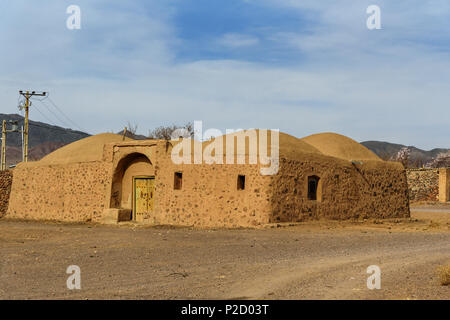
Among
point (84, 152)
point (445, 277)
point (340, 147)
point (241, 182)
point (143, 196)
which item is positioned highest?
point (340, 147)

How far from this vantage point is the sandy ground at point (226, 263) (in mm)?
7547

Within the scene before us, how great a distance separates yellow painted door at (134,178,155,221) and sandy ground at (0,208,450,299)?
509 cm

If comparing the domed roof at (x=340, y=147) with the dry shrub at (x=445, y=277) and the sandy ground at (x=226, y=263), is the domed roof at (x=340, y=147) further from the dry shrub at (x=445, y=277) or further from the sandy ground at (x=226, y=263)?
the dry shrub at (x=445, y=277)

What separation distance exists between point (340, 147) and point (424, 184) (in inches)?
772

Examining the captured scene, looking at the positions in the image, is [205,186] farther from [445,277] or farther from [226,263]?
[445,277]

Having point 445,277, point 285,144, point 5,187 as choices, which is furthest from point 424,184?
point 445,277

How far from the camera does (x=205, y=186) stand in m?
19.6

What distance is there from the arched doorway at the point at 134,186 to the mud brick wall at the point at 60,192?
1.71 feet

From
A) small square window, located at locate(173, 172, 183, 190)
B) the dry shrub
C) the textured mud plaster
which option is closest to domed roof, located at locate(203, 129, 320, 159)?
small square window, located at locate(173, 172, 183, 190)

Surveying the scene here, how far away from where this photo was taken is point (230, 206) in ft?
62.3

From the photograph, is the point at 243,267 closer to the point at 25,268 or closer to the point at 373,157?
the point at 25,268

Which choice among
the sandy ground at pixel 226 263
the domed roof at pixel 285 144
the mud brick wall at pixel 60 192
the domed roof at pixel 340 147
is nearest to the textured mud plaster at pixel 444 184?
the domed roof at pixel 340 147

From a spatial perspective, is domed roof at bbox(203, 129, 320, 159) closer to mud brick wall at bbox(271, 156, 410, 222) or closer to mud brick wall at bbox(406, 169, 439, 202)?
mud brick wall at bbox(271, 156, 410, 222)

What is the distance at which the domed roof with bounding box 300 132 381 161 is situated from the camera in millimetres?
24609
